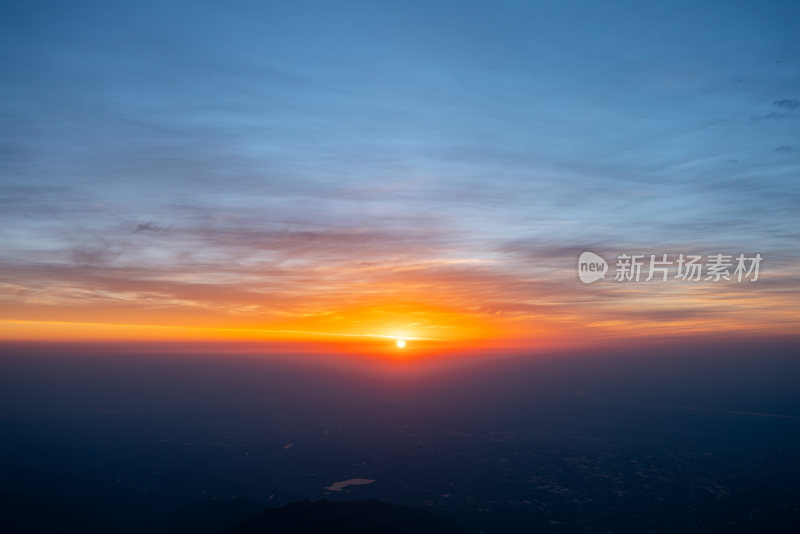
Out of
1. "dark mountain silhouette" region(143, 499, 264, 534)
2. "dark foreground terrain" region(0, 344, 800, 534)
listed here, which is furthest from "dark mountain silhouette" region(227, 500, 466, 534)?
"dark mountain silhouette" region(143, 499, 264, 534)

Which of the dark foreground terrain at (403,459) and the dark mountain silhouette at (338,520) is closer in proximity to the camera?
the dark mountain silhouette at (338,520)

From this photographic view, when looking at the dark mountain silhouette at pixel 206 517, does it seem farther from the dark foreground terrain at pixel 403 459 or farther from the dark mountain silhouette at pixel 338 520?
the dark mountain silhouette at pixel 338 520

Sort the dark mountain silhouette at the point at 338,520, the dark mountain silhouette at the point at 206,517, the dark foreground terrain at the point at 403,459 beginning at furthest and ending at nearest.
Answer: the dark foreground terrain at the point at 403,459 → the dark mountain silhouette at the point at 206,517 → the dark mountain silhouette at the point at 338,520

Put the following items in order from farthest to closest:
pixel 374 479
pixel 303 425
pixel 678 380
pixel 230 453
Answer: pixel 678 380
pixel 303 425
pixel 230 453
pixel 374 479

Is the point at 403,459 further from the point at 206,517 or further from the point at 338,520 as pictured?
the point at 338,520

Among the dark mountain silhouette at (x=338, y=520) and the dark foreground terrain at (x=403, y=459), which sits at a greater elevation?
the dark mountain silhouette at (x=338, y=520)

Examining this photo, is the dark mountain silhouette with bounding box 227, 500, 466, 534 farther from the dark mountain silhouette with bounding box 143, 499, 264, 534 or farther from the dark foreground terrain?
the dark mountain silhouette with bounding box 143, 499, 264, 534

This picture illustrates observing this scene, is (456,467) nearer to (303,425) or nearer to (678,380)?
(303,425)

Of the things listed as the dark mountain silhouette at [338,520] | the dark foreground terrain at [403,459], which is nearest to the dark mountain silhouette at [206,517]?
the dark foreground terrain at [403,459]

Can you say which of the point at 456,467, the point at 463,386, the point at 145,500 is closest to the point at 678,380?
the point at 463,386
